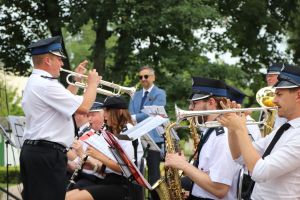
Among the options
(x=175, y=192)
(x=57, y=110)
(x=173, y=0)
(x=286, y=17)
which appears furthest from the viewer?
(x=286, y=17)

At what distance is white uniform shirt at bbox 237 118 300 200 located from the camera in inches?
175

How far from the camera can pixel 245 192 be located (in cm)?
625

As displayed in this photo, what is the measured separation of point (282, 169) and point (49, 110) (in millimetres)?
2482

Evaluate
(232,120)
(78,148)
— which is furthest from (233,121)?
(78,148)

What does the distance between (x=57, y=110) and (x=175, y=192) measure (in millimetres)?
1593

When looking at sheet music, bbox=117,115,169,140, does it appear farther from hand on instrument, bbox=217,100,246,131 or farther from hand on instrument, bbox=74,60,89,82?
hand on instrument, bbox=217,100,246,131

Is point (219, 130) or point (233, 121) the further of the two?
point (219, 130)

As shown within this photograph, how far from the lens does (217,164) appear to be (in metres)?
5.74

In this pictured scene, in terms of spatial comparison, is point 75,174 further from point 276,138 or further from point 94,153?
point 276,138

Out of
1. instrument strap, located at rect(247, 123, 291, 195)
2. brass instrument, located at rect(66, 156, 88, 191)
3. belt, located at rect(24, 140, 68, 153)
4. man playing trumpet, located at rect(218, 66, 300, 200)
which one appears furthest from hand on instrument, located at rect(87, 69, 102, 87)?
instrument strap, located at rect(247, 123, 291, 195)

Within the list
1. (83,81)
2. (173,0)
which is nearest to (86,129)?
(83,81)

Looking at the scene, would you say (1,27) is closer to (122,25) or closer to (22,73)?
(22,73)

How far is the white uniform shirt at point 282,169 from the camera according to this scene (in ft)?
14.6

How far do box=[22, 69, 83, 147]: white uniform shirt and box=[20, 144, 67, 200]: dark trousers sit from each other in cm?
13
